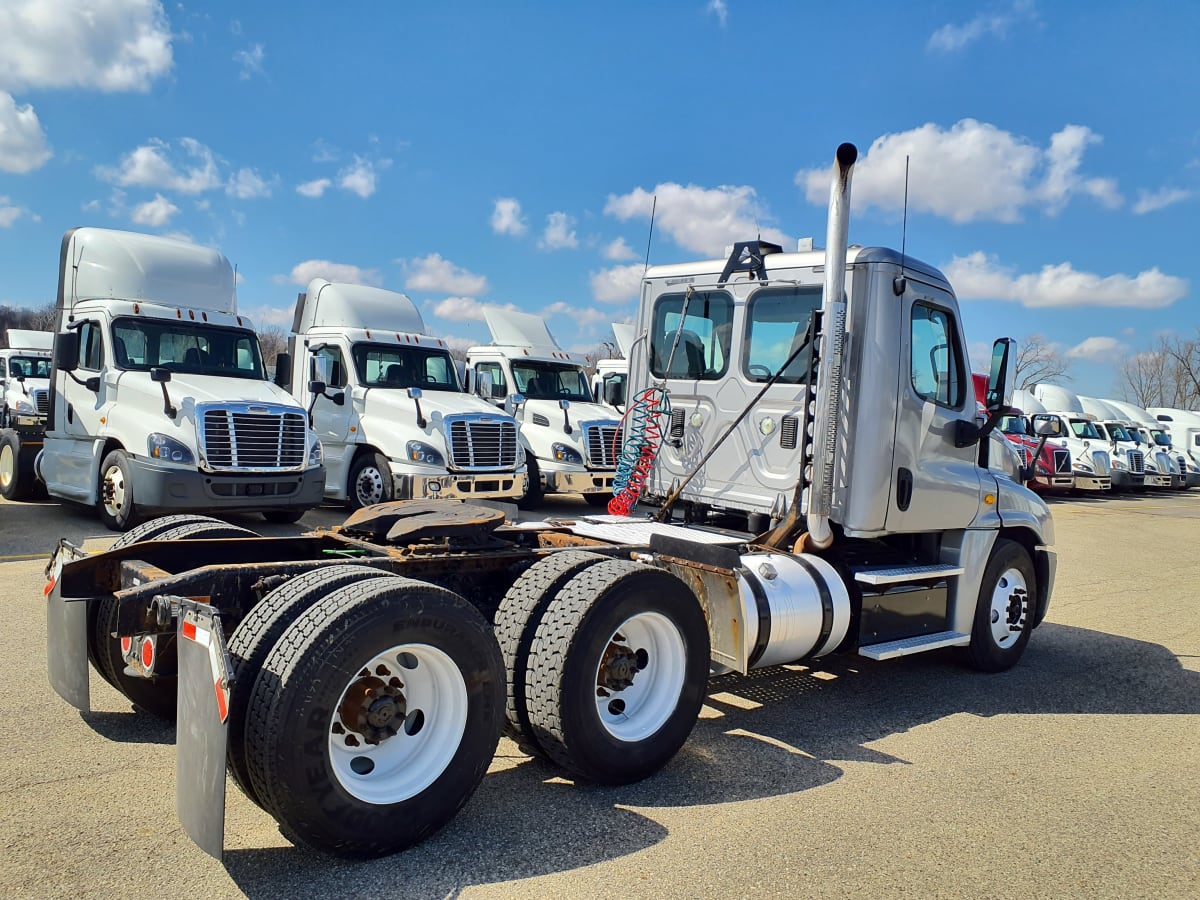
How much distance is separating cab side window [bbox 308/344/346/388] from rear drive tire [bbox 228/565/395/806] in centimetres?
1020

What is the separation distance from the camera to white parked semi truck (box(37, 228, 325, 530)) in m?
10.1

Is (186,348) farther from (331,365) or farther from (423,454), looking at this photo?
(423,454)

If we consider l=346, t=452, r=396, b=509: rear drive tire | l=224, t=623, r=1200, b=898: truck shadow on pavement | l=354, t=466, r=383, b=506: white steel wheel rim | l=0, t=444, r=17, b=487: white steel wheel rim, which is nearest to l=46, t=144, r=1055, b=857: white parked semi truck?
l=224, t=623, r=1200, b=898: truck shadow on pavement

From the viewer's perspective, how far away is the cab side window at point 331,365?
44.1ft

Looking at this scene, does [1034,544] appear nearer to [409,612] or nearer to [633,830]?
[633,830]

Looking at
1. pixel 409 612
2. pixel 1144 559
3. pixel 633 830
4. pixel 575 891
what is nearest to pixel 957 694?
pixel 633 830

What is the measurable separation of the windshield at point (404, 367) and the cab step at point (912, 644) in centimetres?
930

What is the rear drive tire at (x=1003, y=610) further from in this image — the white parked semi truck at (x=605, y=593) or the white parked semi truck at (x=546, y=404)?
the white parked semi truck at (x=546, y=404)

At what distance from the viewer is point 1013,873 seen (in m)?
3.52

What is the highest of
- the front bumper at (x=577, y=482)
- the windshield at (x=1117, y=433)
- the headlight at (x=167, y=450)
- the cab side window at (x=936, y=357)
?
the windshield at (x=1117, y=433)

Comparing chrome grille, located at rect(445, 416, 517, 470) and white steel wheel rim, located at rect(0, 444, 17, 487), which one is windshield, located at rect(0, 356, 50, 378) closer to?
white steel wheel rim, located at rect(0, 444, 17, 487)

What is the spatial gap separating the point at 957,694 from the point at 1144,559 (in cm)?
880

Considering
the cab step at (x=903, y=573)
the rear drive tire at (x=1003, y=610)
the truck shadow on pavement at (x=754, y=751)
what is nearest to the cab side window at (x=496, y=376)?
the truck shadow on pavement at (x=754, y=751)

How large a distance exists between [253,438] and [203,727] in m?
8.08
